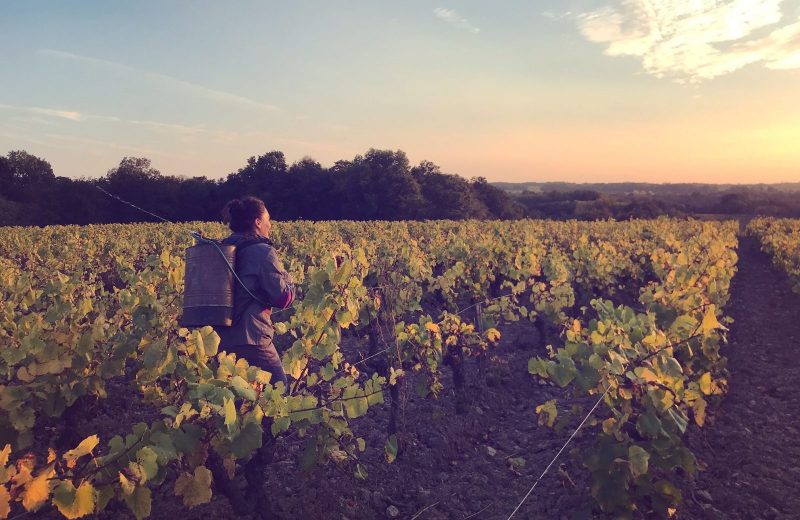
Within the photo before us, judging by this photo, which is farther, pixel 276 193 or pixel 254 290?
pixel 276 193

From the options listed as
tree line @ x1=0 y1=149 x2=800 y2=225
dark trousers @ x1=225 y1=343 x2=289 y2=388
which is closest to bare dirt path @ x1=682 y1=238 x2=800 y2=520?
dark trousers @ x1=225 y1=343 x2=289 y2=388

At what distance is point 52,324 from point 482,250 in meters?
7.33

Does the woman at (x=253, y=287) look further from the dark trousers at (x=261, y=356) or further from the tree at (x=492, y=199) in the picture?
the tree at (x=492, y=199)

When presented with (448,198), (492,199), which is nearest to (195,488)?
(448,198)

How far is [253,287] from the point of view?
3658 mm

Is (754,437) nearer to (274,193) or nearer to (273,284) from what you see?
(273,284)

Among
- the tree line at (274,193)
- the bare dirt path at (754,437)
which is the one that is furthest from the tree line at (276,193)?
the bare dirt path at (754,437)

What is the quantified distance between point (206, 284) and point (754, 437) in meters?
5.38

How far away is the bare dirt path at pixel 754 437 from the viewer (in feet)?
12.8

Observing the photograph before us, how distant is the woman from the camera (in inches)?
142

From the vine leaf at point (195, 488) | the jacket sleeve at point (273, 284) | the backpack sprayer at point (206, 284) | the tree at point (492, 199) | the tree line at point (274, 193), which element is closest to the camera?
the vine leaf at point (195, 488)

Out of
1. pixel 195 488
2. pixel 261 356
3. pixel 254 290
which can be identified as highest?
pixel 254 290

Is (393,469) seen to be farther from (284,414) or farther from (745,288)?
(745,288)

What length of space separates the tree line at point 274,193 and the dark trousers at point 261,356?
4125 cm
